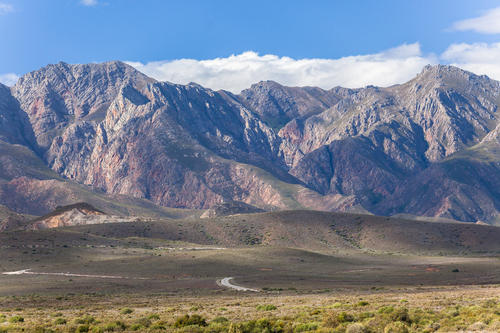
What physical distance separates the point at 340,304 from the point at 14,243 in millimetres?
112099

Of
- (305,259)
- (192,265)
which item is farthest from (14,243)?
(305,259)

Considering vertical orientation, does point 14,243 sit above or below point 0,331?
above

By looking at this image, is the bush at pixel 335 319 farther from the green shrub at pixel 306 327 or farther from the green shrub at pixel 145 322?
the green shrub at pixel 145 322

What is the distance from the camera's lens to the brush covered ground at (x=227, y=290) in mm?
43156

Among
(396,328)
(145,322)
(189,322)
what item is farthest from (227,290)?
(396,328)

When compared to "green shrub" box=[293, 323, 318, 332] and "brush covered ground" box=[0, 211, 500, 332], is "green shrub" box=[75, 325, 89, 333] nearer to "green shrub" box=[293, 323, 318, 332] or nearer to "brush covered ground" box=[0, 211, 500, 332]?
"brush covered ground" box=[0, 211, 500, 332]

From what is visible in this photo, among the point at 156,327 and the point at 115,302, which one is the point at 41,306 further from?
the point at 156,327

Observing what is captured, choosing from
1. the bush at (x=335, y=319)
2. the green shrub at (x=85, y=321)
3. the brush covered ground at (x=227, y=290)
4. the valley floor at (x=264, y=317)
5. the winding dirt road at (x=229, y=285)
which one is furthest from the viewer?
the winding dirt road at (x=229, y=285)

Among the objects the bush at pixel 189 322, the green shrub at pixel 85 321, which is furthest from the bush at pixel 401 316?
the green shrub at pixel 85 321

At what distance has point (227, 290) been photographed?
288 ft

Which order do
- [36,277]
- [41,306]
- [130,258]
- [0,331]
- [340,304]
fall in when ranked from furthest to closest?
[130,258], [36,277], [41,306], [340,304], [0,331]

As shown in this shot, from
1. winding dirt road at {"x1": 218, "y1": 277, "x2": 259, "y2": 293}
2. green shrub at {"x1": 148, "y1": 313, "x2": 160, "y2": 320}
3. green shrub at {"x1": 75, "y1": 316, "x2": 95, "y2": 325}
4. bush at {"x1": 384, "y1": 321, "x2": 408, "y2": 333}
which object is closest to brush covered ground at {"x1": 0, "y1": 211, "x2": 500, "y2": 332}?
bush at {"x1": 384, "y1": 321, "x2": 408, "y2": 333}

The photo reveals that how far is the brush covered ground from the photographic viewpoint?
4316 cm

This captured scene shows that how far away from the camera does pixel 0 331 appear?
42844 mm
